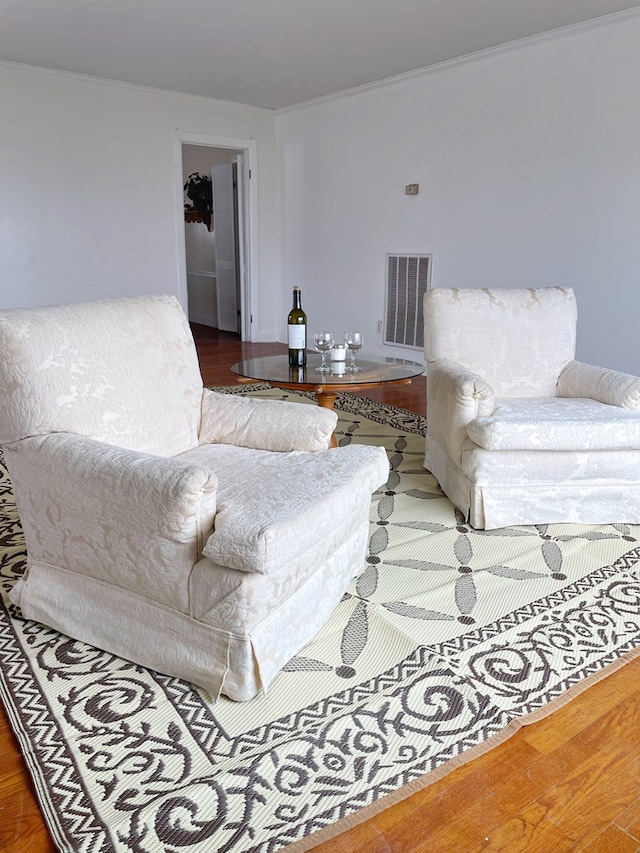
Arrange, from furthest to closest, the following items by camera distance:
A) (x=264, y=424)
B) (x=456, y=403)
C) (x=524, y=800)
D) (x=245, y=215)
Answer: (x=245, y=215)
(x=456, y=403)
(x=264, y=424)
(x=524, y=800)

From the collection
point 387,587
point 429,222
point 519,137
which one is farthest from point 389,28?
point 387,587

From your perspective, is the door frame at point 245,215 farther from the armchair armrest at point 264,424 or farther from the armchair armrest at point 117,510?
the armchair armrest at point 117,510

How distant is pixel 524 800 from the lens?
53.7 inches

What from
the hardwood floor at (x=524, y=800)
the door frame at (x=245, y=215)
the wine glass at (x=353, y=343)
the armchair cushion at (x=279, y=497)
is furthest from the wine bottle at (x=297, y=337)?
the door frame at (x=245, y=215)

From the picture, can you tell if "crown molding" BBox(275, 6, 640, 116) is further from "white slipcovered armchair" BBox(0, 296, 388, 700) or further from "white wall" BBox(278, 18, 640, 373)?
"white slipcovered armchair" BBox(0, 296, 388, 700)

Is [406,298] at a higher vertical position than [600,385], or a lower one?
higher

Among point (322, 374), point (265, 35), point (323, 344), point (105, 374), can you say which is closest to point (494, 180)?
point (265, 35)

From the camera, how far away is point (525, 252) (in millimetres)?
4660

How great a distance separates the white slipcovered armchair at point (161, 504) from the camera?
157 centimetres

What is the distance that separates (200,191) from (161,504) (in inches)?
288

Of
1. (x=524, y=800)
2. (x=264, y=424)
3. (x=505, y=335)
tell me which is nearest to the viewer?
(x=524, y=800)

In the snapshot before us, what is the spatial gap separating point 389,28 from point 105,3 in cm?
174

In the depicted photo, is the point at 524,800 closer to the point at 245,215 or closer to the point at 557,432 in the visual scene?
the point at 557,432

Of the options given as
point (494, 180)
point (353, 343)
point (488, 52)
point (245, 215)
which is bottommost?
point (353, 343)
